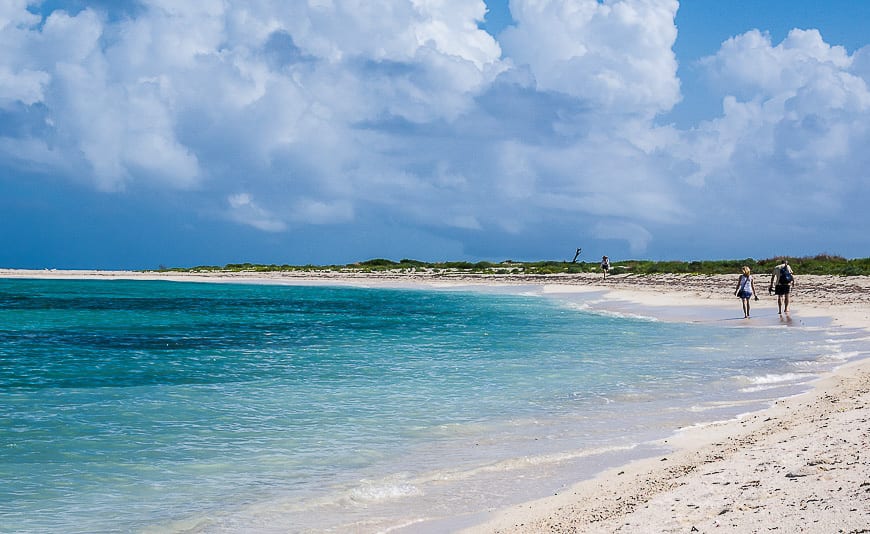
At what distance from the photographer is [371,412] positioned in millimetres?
12141

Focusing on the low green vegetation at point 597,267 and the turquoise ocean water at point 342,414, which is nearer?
the turquoise ocean water at point 342,414

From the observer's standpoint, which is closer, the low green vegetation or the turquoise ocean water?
the turquoise ocean water

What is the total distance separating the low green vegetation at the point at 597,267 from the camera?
54291 mm

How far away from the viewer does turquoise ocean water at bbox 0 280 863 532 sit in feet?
25.4

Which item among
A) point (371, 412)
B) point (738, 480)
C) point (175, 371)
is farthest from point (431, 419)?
point (175, 371)

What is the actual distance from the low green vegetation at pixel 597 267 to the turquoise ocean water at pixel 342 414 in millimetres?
33478

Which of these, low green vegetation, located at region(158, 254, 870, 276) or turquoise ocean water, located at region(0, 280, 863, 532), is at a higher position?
low green vegetation, located at region(158, 254, 870, 276)

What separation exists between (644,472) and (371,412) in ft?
17.5

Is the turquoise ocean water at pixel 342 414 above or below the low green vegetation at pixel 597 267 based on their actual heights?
below

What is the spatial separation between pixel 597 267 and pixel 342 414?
7114cm

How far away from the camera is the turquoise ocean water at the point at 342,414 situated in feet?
25.4

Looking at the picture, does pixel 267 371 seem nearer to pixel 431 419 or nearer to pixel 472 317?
pixel 431 419

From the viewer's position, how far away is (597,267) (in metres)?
80.3

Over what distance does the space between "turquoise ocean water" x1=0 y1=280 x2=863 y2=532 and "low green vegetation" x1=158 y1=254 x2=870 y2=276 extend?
3348 centimetres
